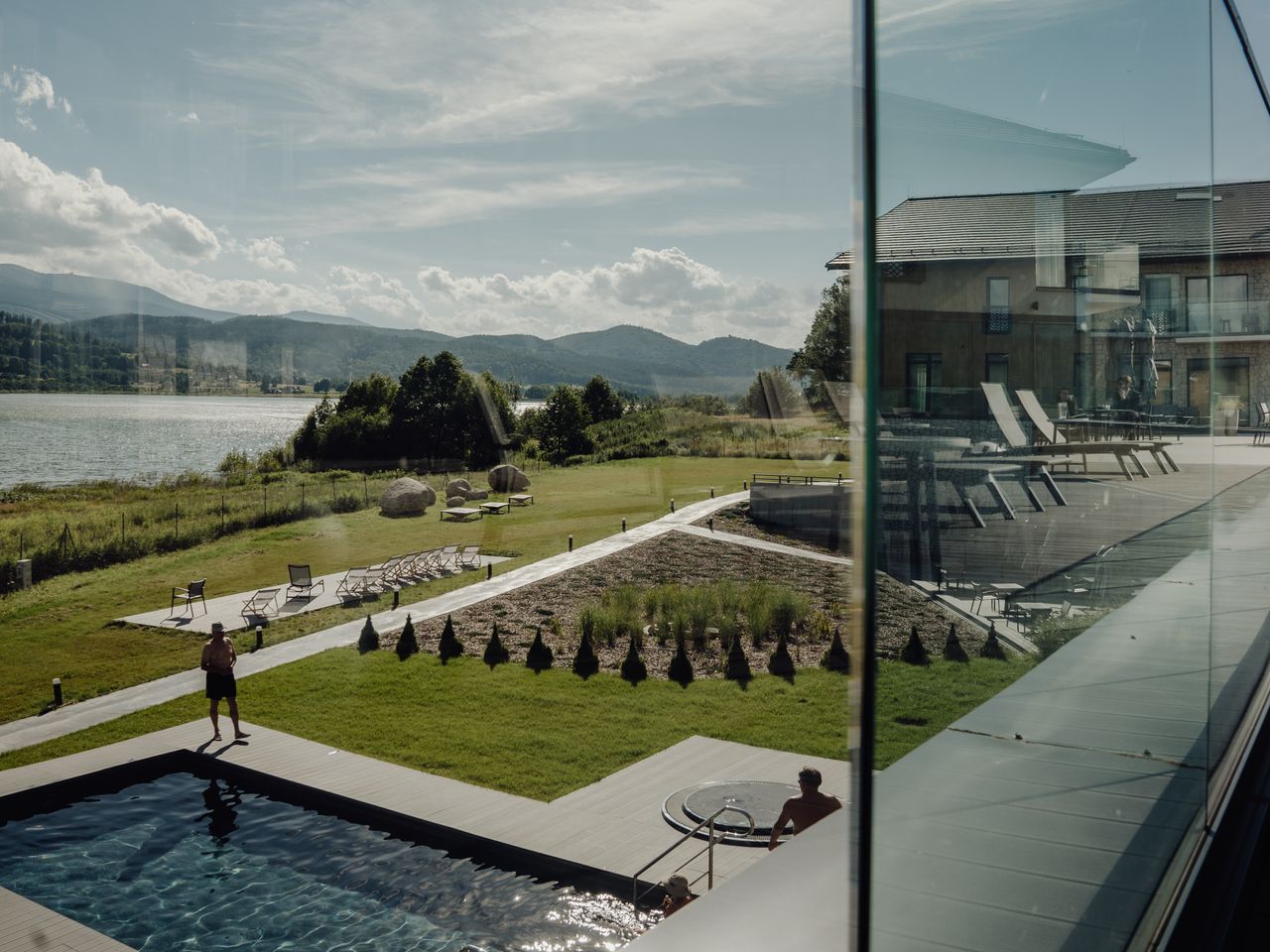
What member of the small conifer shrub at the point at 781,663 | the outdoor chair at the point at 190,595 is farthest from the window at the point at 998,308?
the outdoor chair at the point at 190,595

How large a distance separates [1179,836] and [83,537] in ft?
49.5

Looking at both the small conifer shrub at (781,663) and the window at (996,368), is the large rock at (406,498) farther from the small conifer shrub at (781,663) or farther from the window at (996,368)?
the window at (996,368)

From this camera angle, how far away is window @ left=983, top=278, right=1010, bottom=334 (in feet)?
1.96

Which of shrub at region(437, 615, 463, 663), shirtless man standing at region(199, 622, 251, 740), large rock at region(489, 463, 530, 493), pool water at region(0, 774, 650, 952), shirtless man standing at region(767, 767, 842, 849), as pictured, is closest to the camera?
shirtless man standing at region(767, 767, 842, 849)

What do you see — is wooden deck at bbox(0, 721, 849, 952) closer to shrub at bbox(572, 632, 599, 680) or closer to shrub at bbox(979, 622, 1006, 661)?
shrub at bbox(572, 632, 599, 680)

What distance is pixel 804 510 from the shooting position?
1789cm

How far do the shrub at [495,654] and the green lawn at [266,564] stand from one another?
7.83ft

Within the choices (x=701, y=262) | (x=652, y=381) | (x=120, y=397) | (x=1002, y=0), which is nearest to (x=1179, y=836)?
(x=1002, y=0)

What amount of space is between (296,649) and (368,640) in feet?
4.26

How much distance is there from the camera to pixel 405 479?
17031 millimetres

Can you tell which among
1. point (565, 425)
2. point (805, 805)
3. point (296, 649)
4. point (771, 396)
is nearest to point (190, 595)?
point (296, 649)

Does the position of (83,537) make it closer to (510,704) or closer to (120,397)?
(120,397)

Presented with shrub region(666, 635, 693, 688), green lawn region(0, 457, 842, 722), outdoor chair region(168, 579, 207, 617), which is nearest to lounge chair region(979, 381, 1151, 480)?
shrub region(666, 635, 693, 688)

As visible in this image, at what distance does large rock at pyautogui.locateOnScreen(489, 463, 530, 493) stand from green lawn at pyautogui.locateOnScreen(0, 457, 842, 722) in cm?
30
